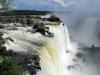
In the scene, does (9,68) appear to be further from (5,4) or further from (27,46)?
(5,4)

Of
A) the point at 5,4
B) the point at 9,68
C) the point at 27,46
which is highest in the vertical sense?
the point at 9,68

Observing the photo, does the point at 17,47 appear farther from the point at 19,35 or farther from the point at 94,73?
the point at 94,73

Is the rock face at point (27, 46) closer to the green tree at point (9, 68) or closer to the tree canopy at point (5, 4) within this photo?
the green tree at point (9, 68)

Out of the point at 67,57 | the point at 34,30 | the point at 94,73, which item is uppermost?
the point at 34,30

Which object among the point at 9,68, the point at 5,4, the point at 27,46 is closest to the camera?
the point at 9,68

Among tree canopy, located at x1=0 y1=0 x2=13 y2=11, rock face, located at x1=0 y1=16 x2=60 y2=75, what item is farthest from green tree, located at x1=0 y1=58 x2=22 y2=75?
tree canopy, located at x1=0 y1=0 x2=13 y2=11

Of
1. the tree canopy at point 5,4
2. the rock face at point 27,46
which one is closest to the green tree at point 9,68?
the rock face at point 27,46

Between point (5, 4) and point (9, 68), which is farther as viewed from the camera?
point (5, 4)

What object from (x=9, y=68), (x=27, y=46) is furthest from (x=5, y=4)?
(x=9, y=68)

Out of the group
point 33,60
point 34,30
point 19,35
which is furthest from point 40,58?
point 34,30

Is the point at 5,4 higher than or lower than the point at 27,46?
lower

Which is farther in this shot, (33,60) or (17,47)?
(17,47)
